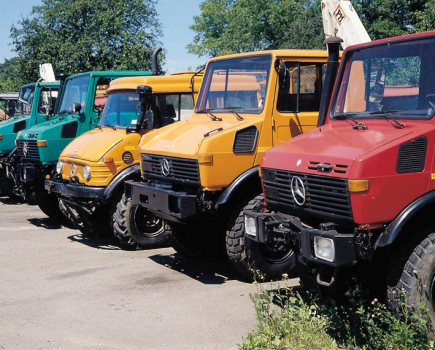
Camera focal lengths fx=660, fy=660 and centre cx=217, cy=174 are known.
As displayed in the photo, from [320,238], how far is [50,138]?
282 inches

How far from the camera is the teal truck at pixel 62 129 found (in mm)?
10898

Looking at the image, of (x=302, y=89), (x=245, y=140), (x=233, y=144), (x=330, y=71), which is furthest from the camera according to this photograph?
(x=302, y=89)

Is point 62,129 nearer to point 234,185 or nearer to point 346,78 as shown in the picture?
point 234,185

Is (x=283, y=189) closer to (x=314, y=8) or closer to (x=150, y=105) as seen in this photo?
(x=150, y=105)

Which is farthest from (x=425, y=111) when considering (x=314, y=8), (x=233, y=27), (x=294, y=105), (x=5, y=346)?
(x=233, y=27)

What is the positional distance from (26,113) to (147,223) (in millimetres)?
6332

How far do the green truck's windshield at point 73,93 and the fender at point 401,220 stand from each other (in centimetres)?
→ 714

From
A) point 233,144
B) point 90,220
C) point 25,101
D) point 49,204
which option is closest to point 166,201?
point 233,144

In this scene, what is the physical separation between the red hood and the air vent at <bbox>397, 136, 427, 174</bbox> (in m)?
0.12

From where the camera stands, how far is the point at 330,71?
6.18 metres

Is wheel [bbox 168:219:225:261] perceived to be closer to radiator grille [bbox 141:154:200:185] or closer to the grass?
radiator grille [bbox 141:154:200:185]

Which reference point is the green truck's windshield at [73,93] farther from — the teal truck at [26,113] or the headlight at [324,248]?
the headlight at [324,248]

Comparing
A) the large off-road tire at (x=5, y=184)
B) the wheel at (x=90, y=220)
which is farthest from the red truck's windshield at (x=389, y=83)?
the large off-road tire at (x=5, y=184)

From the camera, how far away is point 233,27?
5344 centimetres
